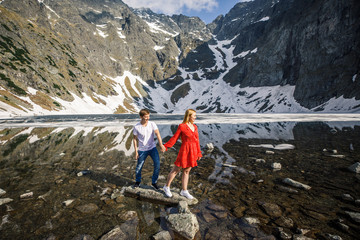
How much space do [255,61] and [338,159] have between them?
158 meters

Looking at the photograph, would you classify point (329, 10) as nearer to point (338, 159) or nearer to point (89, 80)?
point (338, 159)

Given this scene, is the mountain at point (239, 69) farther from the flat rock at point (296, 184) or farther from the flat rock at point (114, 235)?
the flat rock at point (296, 184)

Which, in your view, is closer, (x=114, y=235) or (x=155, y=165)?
(x=114, y=235)

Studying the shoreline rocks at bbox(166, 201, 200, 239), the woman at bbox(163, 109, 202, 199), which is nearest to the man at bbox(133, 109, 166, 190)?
the woman at bbox(163, 109, 202, 199)

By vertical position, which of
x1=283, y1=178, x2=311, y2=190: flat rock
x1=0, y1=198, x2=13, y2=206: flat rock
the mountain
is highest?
the mountain

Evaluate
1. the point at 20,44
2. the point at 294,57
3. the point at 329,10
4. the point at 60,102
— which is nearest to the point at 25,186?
the point at 60,102

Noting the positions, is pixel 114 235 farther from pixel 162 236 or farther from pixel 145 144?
pixel 145 144

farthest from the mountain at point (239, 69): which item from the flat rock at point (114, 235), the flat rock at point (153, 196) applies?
the flat rock at point (114, 235)

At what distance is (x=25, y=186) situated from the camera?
6367mm

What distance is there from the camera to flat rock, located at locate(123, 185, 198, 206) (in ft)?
18.1

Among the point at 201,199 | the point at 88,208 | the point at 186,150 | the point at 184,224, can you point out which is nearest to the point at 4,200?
the point at 88,208

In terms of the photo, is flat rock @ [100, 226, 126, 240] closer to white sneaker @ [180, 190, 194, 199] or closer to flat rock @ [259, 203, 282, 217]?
white sneaker @ [180, 190, 194, 199]

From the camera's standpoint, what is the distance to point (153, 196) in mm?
5770

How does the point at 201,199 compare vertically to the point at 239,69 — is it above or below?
below
